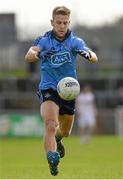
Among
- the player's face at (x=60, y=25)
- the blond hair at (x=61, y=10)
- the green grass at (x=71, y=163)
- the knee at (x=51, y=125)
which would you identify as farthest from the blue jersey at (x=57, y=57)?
the green grass at (x=71, y=163)

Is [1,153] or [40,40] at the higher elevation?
[40,40]

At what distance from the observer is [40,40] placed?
14.4 metres

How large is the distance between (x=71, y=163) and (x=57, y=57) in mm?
7483

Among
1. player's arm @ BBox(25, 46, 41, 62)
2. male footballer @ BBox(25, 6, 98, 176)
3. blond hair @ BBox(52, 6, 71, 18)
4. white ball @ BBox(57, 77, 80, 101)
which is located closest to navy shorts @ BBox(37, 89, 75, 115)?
male footballer @ BBox(25, 6, 98, 176)

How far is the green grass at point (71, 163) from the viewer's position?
15828 millimetres

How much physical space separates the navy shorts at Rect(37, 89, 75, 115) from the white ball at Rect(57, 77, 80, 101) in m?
0.44

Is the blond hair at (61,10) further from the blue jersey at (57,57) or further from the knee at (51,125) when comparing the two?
the knee at (51,125)

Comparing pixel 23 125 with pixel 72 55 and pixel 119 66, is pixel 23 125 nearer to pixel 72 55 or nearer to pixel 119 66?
pixel 119 66

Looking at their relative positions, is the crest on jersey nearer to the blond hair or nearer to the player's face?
the player's face

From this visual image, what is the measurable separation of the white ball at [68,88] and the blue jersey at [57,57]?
51 cm

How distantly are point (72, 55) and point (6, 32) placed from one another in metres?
36.9

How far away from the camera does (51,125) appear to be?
1386 centimetres

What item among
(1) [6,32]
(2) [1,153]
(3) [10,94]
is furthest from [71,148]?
(1) [6,32]

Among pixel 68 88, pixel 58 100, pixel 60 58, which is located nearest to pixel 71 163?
pixel 58 100
